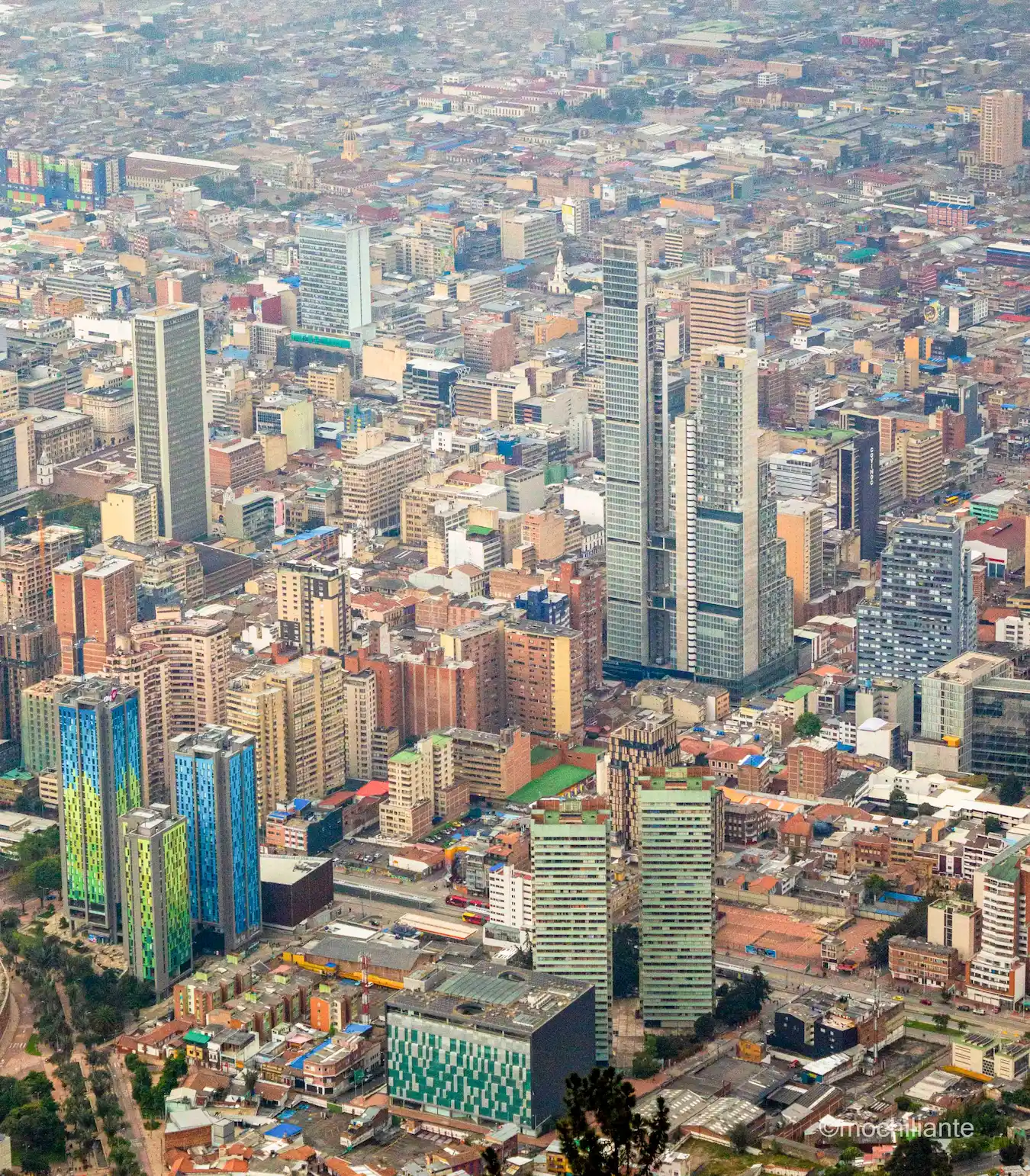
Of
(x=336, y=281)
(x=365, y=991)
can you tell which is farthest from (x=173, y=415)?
(x=365, y=991)

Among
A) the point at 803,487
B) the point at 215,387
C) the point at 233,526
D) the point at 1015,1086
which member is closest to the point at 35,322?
the point at 215,387

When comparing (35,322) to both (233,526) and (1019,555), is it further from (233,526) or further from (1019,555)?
(1019,555)

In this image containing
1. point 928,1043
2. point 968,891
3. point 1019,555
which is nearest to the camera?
point 928,1043

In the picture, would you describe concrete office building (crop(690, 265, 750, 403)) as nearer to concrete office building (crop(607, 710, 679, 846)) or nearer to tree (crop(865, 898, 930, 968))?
concrete office building (crop(607, 710, 679, 846))

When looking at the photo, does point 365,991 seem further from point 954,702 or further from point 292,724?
point 954,702

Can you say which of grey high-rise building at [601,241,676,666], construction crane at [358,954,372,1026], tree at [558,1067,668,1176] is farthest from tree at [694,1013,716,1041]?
tree at [558,1067,668,1176]
